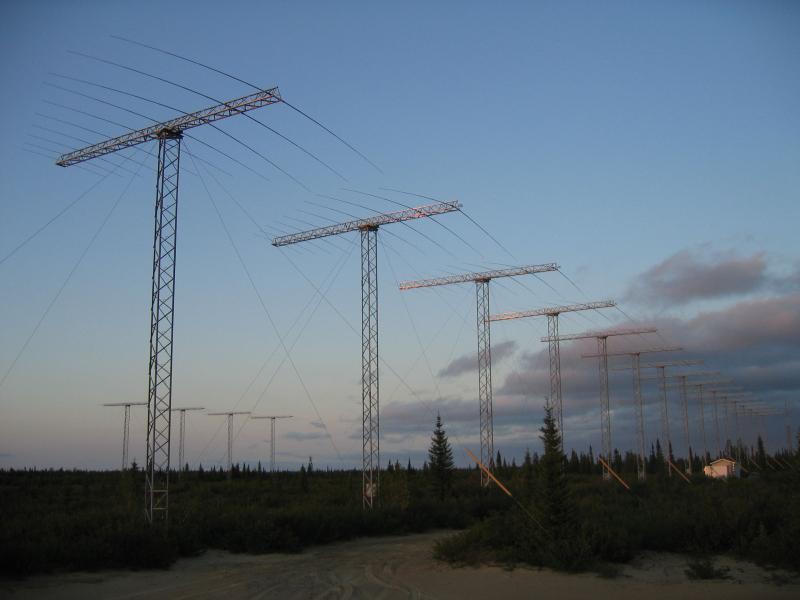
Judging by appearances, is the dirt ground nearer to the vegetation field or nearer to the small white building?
the vegetation field

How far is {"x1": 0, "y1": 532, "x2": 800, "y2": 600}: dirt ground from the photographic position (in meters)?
20.4

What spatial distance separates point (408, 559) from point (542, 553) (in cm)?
557

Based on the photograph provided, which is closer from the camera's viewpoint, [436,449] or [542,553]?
[542,553]

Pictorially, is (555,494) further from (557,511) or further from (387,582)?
(387,582)

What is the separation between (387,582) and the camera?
2230 centimetres

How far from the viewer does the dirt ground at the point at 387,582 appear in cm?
2038

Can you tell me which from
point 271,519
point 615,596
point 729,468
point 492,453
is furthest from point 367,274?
point 729,468

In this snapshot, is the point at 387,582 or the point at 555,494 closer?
the point at 387,582

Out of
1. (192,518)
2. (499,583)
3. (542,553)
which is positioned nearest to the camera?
(499,583)

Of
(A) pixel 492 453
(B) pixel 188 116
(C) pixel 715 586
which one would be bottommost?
(C) pixel 715 586

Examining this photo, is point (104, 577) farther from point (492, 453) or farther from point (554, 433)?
point (492, 453)

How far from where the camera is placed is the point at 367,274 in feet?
128

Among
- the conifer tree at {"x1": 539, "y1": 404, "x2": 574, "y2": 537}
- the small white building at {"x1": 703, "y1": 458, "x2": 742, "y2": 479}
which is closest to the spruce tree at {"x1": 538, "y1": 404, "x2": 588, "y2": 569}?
the conifer tree at {"x1": 539, "y1": 404, "x2": 574, "y2": 537}

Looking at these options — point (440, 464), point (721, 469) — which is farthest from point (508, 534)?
point (721, 469)
